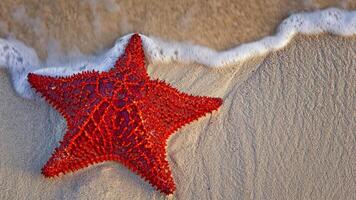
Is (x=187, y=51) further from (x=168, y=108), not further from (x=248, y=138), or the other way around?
(x=248, y=138)

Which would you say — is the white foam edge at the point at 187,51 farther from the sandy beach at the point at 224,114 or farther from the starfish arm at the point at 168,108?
the starfish arm at the point at 168,108

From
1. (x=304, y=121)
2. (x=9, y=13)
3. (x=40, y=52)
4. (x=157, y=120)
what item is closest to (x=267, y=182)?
(x=304, y=121)

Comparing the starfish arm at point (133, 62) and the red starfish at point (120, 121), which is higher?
the starfish arm at point (133, 62)

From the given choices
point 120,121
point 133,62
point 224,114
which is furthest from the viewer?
A: point 224,114

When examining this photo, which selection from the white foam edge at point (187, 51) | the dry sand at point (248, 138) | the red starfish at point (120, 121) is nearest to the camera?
the red starfish at point (120, 121)

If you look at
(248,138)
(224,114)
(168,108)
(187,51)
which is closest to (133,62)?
(168,108)

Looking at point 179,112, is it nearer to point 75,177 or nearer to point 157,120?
point 157,120

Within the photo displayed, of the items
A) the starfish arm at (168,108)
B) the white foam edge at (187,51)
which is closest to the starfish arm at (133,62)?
the starfish arm at (168,108)

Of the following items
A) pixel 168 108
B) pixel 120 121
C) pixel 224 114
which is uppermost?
pixel 224 114
